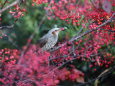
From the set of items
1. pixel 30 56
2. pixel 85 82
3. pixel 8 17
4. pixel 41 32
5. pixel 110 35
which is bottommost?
pixel 85 82

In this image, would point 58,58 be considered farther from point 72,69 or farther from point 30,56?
point 72,69

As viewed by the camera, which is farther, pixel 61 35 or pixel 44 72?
pixel 61 35

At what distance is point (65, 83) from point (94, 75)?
830mm

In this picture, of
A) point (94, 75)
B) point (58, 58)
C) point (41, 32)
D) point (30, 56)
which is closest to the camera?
point (30, 56)

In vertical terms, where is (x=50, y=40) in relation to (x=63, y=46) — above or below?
above

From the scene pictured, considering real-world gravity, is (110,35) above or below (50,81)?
above

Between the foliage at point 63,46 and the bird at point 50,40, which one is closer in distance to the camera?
the foliage at point 63,46

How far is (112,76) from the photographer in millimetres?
7109

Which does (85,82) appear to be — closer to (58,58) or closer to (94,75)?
(94,75)

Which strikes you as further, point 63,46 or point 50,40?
point 50,40

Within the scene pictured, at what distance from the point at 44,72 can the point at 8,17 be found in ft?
20.3

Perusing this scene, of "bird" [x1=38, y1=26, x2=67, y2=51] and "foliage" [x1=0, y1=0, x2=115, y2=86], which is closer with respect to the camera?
"foliage" [x1=0, y1=0, x2=115, y2=86]

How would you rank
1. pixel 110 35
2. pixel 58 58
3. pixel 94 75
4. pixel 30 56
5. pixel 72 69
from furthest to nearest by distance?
pixel 94 75 → pixel 72 69 → pixel 110 35 → pixel 58 58 → pixel 30 56

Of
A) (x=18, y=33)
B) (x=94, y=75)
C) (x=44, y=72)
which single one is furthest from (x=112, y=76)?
(x=18, y=33)
